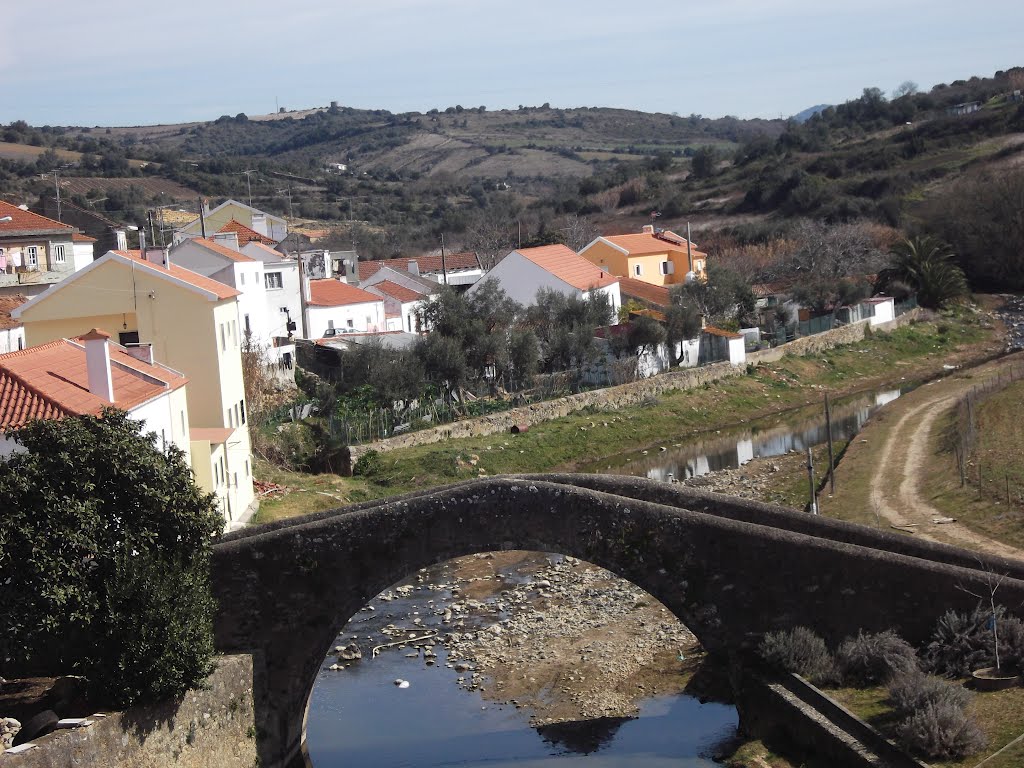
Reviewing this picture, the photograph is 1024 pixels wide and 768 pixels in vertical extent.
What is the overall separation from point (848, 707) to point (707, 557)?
2.96 metres

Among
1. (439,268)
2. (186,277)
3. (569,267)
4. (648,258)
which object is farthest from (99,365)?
(439,268)

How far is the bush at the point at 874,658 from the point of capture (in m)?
17.5

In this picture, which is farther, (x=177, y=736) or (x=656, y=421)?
(x=656, y=421)

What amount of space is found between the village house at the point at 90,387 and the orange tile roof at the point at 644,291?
3637 cm

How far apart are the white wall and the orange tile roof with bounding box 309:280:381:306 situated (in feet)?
0.68

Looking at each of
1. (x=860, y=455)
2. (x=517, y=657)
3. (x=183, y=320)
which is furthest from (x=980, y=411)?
(x=183, y=320)

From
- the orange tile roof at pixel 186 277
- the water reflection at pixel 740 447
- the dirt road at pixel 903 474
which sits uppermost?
the orange tile roof at pixel 186 277

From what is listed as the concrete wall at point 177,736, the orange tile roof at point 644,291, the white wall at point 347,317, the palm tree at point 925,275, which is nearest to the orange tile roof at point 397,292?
the white wall at point 347,317

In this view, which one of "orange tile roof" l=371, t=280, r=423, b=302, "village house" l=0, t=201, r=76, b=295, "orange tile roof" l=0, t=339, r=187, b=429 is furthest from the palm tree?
"orange tile roof" l=0, t=339, r=187, b=429

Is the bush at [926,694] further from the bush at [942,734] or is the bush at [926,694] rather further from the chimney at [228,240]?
the chimney at [228,240]

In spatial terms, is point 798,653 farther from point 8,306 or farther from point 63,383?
point 8,306

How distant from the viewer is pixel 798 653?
730 inches

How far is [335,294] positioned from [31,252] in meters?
15.4

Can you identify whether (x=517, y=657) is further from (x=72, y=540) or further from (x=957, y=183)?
(x=957, y=183)
